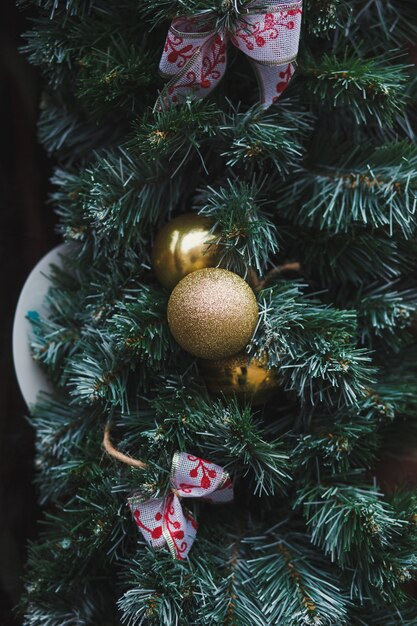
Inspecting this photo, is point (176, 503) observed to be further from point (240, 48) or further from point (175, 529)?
point (240, 48)

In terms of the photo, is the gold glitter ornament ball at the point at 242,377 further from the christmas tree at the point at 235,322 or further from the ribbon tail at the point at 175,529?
the ribbon tail at the point at 175,529

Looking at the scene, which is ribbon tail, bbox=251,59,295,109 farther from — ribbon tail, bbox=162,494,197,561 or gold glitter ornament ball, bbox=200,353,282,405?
ribbon tail, bbox=162,494,197,561

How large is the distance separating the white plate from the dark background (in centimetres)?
5

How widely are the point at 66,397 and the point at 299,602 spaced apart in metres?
0.32

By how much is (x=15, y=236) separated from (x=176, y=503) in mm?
375

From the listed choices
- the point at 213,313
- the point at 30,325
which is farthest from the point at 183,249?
the point at 30,325

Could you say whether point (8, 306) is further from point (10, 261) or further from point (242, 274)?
point (242, 274)

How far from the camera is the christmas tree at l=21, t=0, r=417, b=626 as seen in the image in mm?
562

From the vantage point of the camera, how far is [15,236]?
30.6 inches

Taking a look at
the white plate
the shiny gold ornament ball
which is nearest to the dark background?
the white plate

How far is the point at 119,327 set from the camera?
579 mm

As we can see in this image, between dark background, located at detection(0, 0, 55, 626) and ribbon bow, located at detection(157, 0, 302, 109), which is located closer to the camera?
ribbon bow, located at detection(157, 0, 302, 109)

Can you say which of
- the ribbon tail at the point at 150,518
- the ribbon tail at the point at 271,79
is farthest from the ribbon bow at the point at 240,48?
the ribbon tail at the point at 150,518

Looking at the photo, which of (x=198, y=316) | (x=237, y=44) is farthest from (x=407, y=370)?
(x=237, y=44)
